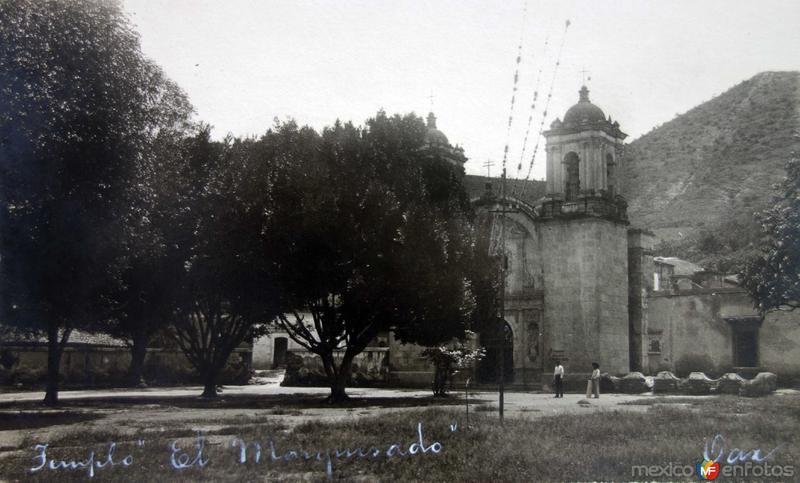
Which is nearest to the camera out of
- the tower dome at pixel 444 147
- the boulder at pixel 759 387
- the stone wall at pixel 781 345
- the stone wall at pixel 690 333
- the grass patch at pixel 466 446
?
the grass patch at pixel 466 446

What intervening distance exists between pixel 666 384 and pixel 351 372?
50.9 ft

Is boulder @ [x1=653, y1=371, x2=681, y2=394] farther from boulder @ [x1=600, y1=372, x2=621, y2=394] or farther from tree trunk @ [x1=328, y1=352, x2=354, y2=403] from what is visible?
tree trunk @ [x1=328, y1=352, x2=354, y2=403]

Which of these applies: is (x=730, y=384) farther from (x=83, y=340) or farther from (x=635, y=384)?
(x=83, y=340)

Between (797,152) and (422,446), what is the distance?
21.8 m

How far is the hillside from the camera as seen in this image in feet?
222

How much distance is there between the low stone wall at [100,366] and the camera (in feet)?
115

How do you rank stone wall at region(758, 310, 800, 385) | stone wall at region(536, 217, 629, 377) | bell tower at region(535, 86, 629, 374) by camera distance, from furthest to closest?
stone wall at region(758, 310, 800, 385) → bell tower at region(535, 86, 629, 374) → stone wall at region(536, 217, 629, 377)

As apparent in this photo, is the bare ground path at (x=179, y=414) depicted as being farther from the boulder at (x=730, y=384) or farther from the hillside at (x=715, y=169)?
the hillside at (x=715, y=169)

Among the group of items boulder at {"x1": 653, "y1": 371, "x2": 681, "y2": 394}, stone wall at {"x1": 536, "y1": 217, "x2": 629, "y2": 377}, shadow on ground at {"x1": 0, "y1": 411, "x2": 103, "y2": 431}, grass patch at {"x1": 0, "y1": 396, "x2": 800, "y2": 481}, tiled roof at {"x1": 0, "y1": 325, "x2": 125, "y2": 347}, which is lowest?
shadow on ground at {"x1": 0, "y1": 411, "x2": 103, "y2": 431}

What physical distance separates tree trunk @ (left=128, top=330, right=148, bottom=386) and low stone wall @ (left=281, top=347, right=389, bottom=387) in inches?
281

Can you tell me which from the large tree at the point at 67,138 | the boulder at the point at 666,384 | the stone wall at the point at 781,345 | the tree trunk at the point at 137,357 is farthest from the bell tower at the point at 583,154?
the large tree at the point at 67,138

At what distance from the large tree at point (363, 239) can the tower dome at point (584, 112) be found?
14056mm

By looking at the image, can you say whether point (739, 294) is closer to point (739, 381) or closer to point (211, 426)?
point (739, 381)

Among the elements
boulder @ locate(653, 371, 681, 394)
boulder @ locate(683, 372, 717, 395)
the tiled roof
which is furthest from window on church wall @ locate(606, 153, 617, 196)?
the tiled roof
